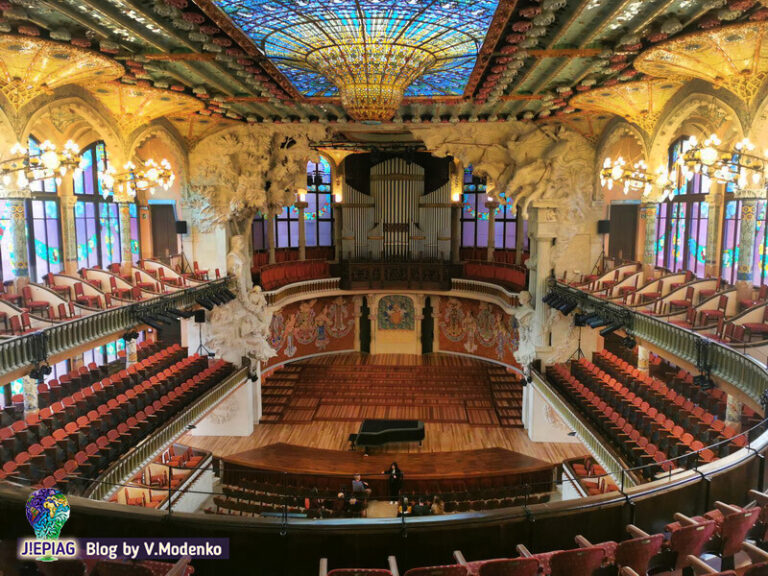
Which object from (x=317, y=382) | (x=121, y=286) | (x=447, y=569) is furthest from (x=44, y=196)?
(x=447, y=569)

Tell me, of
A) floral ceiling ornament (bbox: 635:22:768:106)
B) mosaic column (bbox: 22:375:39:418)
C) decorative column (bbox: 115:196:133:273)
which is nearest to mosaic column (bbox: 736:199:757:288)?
floral ceiling ornament (bbox: 635:22:768:106)

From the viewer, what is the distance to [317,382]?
2258 cm

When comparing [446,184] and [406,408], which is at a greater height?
[446,184]

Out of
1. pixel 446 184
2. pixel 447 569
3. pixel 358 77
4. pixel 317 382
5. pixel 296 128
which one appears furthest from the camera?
pixel 446 184

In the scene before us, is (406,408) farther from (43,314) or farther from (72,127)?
(72,127)

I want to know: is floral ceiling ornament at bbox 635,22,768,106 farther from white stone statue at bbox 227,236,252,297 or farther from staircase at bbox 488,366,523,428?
white stone statue at bbox 227,236,252,297

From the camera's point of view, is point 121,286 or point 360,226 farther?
point 360,226

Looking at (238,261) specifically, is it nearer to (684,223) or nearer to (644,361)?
(644,361)

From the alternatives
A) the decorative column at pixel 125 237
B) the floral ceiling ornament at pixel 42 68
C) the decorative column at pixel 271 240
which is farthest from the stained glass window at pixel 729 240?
the decorative column at pixel 125 237

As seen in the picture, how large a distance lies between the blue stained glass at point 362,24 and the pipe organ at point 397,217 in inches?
506

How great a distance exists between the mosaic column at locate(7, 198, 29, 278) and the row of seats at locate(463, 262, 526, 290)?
15504 millimetres

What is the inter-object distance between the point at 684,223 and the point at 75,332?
18129 mm

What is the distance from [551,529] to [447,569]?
163 cm

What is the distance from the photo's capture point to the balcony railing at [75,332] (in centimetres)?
917
